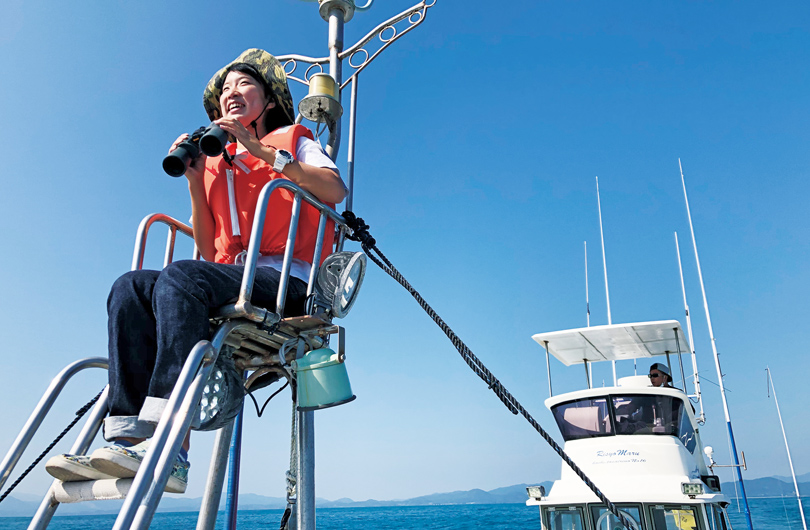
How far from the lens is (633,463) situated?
831 cm

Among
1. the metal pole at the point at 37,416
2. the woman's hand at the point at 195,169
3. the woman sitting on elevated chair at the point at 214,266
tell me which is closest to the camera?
the woman sitting on elevated chair at the point at 214,266

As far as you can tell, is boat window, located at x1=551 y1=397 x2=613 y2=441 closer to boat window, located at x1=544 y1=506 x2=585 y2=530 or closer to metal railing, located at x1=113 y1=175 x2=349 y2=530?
boat window, located at x1=544 y1=506 x2=585 y2=530

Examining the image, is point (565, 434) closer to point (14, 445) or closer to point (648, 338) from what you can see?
point (648, 338)

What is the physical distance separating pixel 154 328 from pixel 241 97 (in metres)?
1.56

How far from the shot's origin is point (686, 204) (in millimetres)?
19359

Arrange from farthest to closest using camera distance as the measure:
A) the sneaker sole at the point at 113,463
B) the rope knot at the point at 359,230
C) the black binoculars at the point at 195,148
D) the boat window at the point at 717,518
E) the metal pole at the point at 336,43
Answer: the boat window at the point at 717,518
the metal pole at the point at 336,43
the rope knot at the point at 359,230
the black binoculars at the point at 195,148
the sneaker sole at the point at 113,463

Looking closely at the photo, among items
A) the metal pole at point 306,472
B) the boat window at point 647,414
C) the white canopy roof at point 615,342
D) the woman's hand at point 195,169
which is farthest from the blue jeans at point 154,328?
the white canopy roof at point 615,342

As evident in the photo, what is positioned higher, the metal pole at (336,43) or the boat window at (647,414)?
the metal pole at (336,43)

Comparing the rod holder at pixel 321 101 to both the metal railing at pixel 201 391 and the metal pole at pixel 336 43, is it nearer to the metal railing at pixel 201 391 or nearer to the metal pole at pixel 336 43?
the metal pole at pixel 336 43

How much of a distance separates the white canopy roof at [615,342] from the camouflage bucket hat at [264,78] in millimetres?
8070

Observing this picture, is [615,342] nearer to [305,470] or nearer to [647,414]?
[647,414]

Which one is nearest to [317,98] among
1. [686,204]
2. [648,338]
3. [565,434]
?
[565,434]

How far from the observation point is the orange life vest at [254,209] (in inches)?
123

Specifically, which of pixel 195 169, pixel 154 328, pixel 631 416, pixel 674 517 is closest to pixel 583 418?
pixel 631 416
